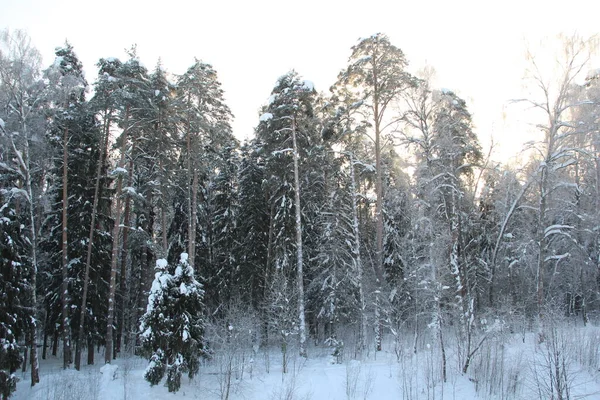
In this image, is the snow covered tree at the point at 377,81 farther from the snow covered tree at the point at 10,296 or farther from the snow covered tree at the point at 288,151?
the snow covered tree at the point at 10,296

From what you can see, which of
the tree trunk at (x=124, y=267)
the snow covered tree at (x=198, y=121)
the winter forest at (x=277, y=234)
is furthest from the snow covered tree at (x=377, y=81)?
the tree trunk at (x=124, y=267)

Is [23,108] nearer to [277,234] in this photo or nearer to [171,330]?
[171,330]

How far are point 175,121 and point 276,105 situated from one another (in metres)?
5.46

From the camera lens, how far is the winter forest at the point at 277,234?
14711mm

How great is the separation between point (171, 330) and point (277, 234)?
10.8 m

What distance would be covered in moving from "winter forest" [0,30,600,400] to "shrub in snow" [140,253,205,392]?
0.05 metres

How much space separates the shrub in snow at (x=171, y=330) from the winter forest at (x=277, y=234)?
0.05 metres

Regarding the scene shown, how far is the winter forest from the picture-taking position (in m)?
14.7

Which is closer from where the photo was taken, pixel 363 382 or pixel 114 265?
pixel 363 382

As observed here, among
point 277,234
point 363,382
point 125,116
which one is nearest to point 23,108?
point 125,116

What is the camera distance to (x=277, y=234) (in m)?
24.5

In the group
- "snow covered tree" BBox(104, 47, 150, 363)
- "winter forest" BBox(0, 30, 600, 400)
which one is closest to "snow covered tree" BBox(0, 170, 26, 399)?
"winter forest" BBox(0, 30, 600, 400)

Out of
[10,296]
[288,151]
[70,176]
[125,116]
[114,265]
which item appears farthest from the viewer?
[70,176]

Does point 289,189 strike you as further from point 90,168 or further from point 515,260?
point 515,260
